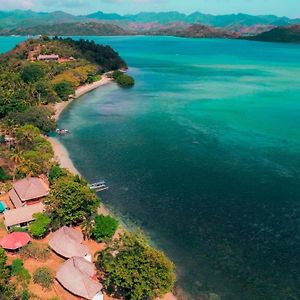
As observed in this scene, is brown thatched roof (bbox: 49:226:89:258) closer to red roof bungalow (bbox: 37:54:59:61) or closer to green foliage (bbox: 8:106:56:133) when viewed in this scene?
green foliage (bbox: 8:106:56:133)

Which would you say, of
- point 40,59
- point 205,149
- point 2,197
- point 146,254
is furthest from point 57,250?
point 40,59

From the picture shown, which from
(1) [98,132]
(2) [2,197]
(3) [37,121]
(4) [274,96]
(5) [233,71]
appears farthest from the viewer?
(5) [233,71]

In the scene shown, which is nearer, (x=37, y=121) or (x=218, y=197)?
(x=218, y=197)

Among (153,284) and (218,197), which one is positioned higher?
(153,284)

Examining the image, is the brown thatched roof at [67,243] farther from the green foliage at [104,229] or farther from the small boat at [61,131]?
the small boat at [61,131]

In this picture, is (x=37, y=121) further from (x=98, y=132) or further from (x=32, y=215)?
(x=32, y=215)

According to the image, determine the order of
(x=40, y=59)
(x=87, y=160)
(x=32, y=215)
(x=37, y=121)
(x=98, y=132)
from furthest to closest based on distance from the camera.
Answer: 1. (x=40, y=59)
2. (x=98, y=132)
3. (x=37, y=121)
4. (x=87, y=160)
5. (x=32, y=215)

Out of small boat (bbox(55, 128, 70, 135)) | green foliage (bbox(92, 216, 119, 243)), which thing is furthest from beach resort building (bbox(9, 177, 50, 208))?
small boat (bbox(55, 128, 70, 135))
